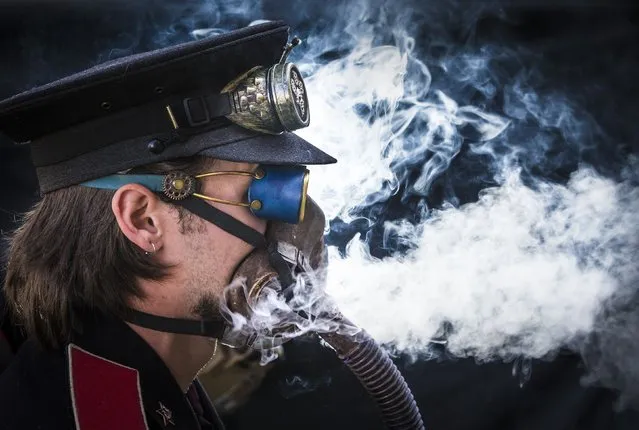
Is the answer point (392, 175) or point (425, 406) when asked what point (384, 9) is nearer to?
point (392, 175)

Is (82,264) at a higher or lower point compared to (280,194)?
lower

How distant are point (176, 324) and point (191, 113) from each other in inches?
27.6

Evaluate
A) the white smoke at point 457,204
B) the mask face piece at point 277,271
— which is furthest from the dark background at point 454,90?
the mask face piece at point 277,271

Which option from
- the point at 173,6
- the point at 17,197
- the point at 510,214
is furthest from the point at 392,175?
the point at 17,197

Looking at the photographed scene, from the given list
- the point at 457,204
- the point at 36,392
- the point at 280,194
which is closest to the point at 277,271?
the point at 280,194

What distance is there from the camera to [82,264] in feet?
6.61

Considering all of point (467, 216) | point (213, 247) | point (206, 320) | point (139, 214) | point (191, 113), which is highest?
point (191, 113)

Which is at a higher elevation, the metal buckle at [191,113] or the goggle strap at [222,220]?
the metal buckle at [191,113]

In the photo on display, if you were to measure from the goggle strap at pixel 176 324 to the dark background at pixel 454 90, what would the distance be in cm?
103

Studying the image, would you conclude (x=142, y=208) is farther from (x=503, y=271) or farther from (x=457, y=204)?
(x=503, y=271)

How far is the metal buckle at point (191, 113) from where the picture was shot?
1894 millimetres

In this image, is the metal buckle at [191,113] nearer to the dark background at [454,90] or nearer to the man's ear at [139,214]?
the man's ear at [139,214]

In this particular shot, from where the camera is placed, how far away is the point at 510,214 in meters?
2.87

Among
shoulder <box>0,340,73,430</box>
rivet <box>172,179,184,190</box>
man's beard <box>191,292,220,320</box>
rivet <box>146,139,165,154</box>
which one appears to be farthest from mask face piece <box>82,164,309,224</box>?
shoulder <box>0,340,73,430</box>
